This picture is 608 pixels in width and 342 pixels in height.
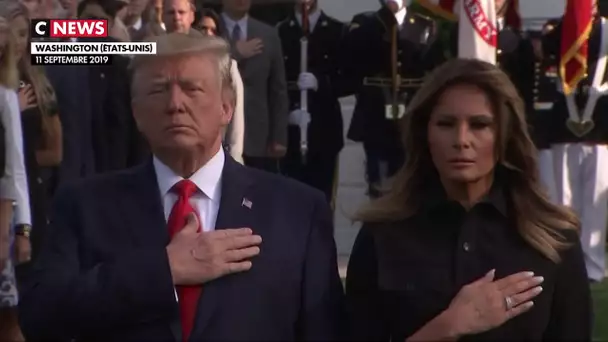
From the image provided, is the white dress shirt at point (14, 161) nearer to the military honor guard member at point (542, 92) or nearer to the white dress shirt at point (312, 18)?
the military honor guard member at point (542, 92)

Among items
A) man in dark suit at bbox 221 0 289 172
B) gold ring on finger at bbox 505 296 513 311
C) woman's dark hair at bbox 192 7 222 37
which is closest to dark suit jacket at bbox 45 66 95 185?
woman's dark hair at bbox 192 7 222 37

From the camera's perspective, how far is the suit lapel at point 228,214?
11.4ft

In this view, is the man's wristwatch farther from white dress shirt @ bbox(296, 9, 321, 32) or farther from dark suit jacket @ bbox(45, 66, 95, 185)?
white dress shirt @ bbox(296, 9, 321, 32)

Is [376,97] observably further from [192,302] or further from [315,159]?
[192,302]

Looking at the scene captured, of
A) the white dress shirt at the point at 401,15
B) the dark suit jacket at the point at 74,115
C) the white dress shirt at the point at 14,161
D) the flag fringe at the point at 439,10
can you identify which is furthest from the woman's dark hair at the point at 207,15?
the white dress shirt at the point at 14,161

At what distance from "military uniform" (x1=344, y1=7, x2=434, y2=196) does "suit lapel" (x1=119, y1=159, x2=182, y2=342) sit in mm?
6631

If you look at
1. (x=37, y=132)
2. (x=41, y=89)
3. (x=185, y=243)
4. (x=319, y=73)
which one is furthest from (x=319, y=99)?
(x=185, y=243)

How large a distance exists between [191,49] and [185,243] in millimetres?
459

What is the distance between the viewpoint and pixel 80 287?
3455mm

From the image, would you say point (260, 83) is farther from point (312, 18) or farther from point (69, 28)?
point (69, 28)

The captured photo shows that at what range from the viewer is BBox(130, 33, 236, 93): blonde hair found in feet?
11.7

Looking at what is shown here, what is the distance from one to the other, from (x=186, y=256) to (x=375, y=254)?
0.52 metres

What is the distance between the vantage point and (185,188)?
359 cm

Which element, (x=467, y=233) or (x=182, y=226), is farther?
(x=467, y=233)
